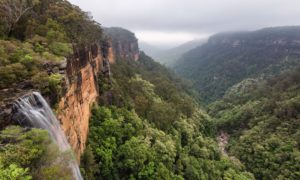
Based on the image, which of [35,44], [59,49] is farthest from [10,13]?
[59,49]

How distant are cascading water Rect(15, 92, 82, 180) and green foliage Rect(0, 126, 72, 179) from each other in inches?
39.6

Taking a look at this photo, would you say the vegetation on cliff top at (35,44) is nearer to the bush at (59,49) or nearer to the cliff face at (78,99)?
the bush at (59,49)

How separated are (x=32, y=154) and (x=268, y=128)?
170ft

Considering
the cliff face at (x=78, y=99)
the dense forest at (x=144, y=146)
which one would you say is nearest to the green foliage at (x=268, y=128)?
the dense forest at (x=144, y=146)

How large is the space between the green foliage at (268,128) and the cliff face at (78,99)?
30861mm

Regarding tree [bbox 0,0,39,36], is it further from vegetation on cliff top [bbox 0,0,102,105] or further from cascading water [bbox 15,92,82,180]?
cascading water [bbox 15,92,82,180]

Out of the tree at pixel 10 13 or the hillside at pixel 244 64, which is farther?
the hillside at pixel 244 64

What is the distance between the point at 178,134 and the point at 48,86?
26985 millimetres

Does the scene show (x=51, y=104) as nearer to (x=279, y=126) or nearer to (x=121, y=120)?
(x=121, y=120)

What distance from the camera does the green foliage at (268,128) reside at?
43250mm

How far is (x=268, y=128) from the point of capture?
178 ft

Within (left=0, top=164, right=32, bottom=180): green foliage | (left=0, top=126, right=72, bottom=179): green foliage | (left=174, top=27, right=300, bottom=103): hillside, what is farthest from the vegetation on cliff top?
(left=174, top=27, right=300, bottom=103): hillside

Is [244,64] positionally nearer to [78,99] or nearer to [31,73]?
[78,99]

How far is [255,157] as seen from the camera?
4688 centimetres
